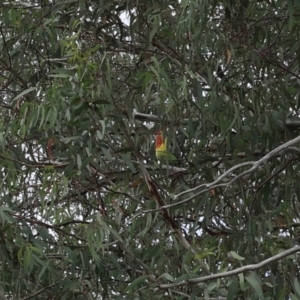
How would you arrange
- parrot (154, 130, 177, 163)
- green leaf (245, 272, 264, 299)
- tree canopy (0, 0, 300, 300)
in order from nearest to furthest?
green leaf (245, 272, 264, 299) < tree canopy (0, 0, 300, 300) < parrot (154, 130, 177, 163)

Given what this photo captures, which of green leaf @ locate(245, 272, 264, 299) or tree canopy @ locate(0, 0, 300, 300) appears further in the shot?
tree canopy @ locate(0, 0, 300, 300)

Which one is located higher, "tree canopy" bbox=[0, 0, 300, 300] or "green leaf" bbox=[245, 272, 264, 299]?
"tree canopy" bbox=[0, 0, 300, 300]

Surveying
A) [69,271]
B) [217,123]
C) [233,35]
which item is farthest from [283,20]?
[69,271]

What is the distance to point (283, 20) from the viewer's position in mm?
2551

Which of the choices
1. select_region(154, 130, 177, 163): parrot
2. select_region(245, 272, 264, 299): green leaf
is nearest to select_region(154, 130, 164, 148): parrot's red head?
select_region(154, 130, 177, 163): parrot

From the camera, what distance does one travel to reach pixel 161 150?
2418mm

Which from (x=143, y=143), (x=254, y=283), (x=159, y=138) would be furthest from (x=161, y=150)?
(x=254, y=283)

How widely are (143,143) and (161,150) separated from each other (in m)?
0.30

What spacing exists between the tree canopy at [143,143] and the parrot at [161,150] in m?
0.03

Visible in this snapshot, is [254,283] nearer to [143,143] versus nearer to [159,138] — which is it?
[159,138]

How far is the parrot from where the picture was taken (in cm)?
238

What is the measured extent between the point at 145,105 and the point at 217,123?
27cm

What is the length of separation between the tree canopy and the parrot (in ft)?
0.10

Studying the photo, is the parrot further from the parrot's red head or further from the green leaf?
the green leaf
